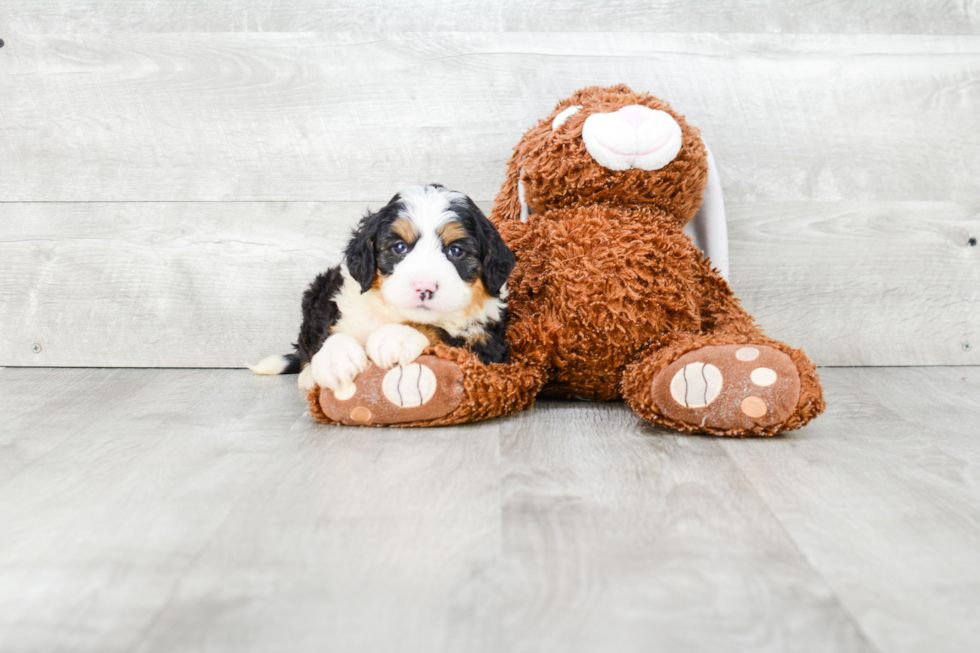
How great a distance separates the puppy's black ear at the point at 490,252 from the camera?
1318mm

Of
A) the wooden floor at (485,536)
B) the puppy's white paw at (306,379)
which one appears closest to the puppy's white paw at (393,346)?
the wooden floor at (485,536)

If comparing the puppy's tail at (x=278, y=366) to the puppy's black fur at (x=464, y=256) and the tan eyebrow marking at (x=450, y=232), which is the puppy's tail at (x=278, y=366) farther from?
the tan eyebrow marking at (x=450, y=232)

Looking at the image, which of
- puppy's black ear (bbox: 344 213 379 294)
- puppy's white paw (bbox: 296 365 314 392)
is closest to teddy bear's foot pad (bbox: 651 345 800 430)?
puppy's black ear (bbox: 344 213 379 294)

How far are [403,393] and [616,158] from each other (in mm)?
596

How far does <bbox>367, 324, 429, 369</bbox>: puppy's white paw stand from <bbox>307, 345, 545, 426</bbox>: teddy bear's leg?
0.04ft

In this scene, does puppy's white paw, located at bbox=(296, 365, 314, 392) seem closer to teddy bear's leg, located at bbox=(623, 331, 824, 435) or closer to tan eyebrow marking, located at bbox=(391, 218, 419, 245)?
tan eyebrow marking, located at bbox=(391, 218, 419, 245)

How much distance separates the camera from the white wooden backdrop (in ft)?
6.19

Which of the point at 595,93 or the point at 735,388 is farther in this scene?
the point at 595,93

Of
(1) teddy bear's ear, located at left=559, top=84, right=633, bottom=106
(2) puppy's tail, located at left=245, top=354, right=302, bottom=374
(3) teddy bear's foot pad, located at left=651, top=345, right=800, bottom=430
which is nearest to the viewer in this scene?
(3) teddy bear's foot pad, located at left=651, top=345, right=800, bottom=430

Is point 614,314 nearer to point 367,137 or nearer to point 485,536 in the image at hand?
point 485,536

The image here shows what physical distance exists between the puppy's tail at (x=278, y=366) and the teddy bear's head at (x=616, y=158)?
2.29 ft

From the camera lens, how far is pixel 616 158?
4.82 feet

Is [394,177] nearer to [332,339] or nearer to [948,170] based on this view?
[332,339]

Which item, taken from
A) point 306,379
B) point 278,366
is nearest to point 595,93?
point 306,379
